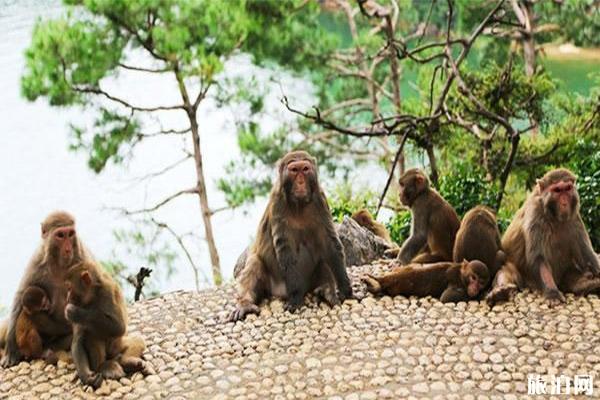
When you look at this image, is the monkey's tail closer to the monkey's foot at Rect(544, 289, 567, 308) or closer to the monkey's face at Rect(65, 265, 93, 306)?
the monkey's face at Rect(65, 265, 93, 306)

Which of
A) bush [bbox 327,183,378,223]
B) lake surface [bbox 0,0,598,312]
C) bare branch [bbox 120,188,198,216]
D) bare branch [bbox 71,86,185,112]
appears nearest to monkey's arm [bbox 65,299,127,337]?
bush [bbox 327,183,378,223]

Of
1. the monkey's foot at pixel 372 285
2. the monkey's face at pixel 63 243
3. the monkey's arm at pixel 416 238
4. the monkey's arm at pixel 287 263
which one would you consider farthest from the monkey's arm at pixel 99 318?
→ the monkey's arm at pixel 416 238

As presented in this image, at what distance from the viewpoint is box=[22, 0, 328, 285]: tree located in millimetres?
11273

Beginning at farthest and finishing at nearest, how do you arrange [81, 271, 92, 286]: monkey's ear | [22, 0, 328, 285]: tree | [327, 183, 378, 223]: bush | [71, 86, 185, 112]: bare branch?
[71, 86, 185, 112]: bare branch < [22, 0, 328, 285]: tree < [327, 183, 378, 223]: bush < [81, 271, 92, 286]: monkey's ear

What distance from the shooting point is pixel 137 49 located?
12.6 metres

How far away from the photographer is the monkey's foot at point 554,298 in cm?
583

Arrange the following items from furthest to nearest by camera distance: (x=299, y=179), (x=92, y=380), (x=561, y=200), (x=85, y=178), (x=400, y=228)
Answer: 1. (x=85, y=178)
2. (x=400, y=228)
3. (x=299, y=179)
4. (x=561, y=200)
5. (x=92, y=380)

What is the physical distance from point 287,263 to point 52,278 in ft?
5.20

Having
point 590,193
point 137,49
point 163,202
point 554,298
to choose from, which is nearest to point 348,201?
point 590,193

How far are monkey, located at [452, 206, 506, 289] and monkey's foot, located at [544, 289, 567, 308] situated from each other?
0.39 metres

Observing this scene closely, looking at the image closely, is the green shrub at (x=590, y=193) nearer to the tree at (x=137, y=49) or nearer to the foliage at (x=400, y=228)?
the foliage at (x=400, y=228)

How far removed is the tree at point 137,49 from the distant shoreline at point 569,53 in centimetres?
563

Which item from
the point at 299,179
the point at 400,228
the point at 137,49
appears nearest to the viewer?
the point at 299,179

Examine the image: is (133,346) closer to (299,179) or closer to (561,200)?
(299,179)
